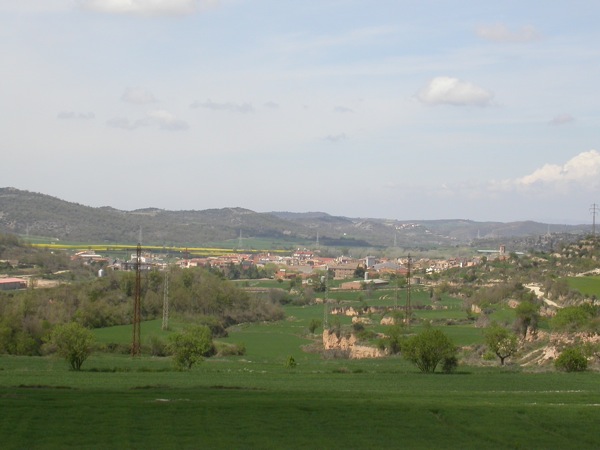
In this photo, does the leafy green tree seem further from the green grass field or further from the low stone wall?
the green grass field

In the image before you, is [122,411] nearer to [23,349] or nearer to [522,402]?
[522,402]

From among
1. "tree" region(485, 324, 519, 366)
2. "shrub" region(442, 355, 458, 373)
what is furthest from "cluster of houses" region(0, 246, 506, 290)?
"shrub" region(442, 355, 458, 373)

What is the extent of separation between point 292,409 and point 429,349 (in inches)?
757

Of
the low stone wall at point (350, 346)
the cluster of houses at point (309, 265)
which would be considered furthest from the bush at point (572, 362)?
the cluster of houses at point (309, 265)

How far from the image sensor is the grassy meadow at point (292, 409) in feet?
73.1

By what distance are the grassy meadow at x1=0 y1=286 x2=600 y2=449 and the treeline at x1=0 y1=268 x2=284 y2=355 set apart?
812 inches

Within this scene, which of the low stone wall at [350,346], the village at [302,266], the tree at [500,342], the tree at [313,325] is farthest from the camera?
the village at [302,266]

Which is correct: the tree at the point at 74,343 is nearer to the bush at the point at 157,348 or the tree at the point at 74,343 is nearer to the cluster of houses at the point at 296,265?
the bush at the point at 157,348

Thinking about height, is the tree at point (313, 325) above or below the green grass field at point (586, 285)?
below

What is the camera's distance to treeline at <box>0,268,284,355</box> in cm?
6575

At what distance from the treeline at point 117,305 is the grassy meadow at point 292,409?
20.6 meters

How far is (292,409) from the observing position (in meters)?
26.7

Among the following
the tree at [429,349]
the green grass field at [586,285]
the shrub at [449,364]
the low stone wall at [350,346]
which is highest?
the green grass field at [586,285]

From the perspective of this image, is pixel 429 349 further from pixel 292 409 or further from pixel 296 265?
pixel 296 265
